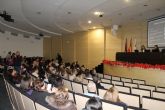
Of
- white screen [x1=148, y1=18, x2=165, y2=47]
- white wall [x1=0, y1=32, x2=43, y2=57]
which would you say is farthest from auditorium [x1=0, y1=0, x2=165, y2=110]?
white wall [x1=0, y1=32, x2=43, y2=57]

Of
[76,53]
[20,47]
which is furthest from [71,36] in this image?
[20,47]

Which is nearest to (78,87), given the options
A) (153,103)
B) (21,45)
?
(153,103)

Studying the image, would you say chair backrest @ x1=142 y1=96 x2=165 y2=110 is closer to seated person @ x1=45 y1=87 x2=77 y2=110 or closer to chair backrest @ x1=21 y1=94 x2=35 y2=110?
seated person @ x1=45 y1=87 x2=77 y2=110

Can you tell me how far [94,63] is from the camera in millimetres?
16281

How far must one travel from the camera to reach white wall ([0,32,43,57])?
67.5 feet

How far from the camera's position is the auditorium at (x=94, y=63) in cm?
369

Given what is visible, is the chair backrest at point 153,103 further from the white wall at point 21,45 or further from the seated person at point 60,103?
the white wall at point 21,45

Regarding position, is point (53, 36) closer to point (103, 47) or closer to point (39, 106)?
point (103, 47)

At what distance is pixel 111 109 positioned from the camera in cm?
305

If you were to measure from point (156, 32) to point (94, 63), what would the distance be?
5852 mm

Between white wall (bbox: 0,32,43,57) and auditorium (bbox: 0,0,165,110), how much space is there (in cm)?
39

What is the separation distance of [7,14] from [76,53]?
24.7ft

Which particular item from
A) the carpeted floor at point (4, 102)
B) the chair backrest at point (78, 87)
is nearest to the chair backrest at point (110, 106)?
the chair backrest at point (78, 87)

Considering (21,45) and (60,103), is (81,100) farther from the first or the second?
(21,45)
